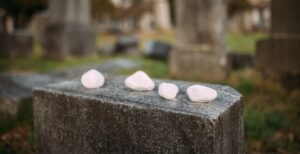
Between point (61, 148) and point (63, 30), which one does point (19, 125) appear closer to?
point (61, 148)

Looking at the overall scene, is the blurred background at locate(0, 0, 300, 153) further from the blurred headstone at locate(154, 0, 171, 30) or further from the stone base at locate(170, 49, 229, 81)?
the blurred headstone at locate(154, 0, 171, 30)

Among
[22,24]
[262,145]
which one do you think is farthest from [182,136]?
[22,24]

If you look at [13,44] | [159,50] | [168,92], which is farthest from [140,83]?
[13,44]

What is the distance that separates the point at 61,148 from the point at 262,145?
1536 mm

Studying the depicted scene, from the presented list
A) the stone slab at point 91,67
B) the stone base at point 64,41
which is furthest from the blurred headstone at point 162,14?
the stone slab at point 91,67

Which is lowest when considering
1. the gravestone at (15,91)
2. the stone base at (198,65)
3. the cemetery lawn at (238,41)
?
the cemetery lawn at (238,41)

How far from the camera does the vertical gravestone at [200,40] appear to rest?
192 inches

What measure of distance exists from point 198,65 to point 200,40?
398 millimetres

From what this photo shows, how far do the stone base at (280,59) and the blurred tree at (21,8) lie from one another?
1270 cm

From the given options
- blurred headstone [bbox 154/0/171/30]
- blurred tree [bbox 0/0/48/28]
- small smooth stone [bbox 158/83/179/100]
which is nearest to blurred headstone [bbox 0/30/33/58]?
blurred tree [bbox 0/0/48/28]

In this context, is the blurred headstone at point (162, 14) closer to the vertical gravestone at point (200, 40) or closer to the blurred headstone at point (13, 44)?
the blurred headstone at point (13, 44)

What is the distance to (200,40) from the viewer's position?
16.4 feet

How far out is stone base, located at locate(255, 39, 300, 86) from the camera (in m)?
3.94

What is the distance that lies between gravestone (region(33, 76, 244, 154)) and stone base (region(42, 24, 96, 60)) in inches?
231
